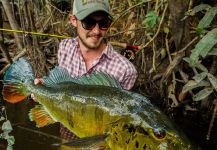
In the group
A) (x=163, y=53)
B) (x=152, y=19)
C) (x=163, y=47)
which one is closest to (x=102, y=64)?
(x=152, y=19)

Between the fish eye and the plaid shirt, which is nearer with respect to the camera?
the fish eye

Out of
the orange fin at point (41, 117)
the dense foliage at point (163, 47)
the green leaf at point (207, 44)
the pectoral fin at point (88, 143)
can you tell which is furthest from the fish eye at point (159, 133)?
the dense foliage at point (163, 47)

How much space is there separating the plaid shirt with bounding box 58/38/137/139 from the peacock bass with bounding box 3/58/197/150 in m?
0.45

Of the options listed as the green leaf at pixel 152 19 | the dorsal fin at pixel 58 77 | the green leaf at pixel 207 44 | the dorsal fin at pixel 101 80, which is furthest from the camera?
the green leaf at pixel 152 19

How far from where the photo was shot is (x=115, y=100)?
7.39 feet

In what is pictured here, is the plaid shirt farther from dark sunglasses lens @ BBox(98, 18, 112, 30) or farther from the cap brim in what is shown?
the cap brim

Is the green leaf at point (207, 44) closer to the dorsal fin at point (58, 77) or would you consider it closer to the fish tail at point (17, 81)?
the dorsal fin at point (58, 77)

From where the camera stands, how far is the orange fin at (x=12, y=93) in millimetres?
2883

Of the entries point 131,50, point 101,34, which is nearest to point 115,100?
point 101,34

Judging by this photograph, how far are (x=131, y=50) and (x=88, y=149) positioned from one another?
97.0 inches

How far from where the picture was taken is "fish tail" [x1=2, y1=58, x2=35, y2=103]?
2883 mm

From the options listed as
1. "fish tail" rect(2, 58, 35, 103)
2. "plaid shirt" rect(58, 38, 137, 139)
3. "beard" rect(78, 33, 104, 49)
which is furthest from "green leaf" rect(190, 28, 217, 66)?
"fish tail" rect(2, 58, 35, 103)

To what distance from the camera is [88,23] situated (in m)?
2.98

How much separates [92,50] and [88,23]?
0.25m
